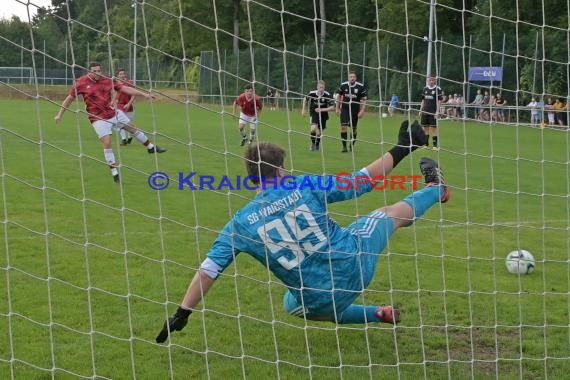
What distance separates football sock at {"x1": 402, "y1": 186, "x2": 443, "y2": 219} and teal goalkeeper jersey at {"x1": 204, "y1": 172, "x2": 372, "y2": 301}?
0.56 metres

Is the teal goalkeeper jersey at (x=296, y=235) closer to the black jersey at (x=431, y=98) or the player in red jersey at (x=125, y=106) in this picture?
the black jersey at (x=431, y=98)

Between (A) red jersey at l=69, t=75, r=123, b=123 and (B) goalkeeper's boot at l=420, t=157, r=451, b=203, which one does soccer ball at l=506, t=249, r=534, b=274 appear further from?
(A) red jersey at l=69, t=75, r=123, b=123

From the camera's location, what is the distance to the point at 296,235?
4.07 metres

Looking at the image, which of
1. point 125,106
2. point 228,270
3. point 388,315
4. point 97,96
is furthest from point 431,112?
point 125,106

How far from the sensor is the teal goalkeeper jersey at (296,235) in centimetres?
405

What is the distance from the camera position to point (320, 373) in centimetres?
412

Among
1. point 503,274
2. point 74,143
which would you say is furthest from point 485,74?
point 503,274

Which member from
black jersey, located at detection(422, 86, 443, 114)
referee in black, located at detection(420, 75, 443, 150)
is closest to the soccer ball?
referee in black, located at detection(420, 75, 443, 150)

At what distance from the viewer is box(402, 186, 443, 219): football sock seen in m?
4.64

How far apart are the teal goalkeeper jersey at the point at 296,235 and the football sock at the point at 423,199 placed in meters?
0.56

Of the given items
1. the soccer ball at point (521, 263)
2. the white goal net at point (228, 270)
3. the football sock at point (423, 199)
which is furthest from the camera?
the soccer ball at point (521, 263)

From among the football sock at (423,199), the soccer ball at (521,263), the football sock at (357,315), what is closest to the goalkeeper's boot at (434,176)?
the football sock at (423,199)

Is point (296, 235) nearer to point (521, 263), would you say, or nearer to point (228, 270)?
point (228, 270)

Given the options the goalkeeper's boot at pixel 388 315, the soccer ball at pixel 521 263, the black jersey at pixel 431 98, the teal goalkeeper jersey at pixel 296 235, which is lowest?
the soccer ball at pixel 521 263
